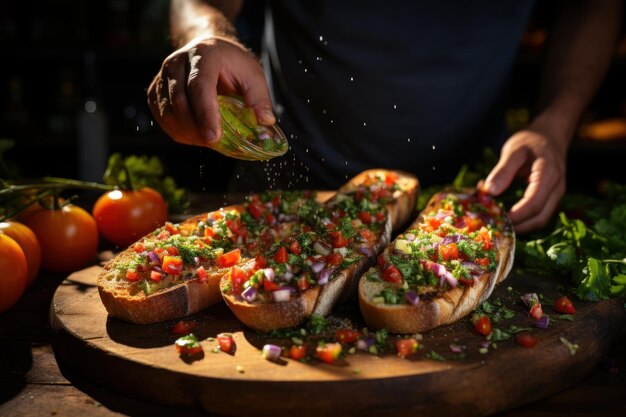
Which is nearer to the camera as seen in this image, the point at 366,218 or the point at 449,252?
the point at 449,252

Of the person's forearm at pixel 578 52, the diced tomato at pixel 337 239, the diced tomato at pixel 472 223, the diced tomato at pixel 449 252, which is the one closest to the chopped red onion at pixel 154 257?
the diced tomato at pixel 337 239

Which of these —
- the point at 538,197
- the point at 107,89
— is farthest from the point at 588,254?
the point at 107,89

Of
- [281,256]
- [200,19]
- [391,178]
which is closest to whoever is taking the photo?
[281,256]

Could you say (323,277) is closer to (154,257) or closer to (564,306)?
(154,257)

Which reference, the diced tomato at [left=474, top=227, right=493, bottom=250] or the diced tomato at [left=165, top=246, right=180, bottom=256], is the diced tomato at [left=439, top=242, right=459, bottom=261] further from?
the diced tomato at [left=165, top=246, right=180, bottom=256]

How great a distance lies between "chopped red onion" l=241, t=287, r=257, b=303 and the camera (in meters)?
2.27

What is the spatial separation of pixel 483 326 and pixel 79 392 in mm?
1291

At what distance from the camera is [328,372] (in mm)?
1966

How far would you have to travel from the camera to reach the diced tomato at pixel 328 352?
6.67 ft

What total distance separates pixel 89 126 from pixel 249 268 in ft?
13.4

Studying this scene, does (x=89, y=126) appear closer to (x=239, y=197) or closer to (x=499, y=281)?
(x=239, y=197)

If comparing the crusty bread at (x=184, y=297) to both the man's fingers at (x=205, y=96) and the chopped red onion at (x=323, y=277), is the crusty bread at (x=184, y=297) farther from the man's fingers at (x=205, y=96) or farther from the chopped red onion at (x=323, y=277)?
the man's fingers at (x=205, y=96)

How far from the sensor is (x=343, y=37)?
389 cm

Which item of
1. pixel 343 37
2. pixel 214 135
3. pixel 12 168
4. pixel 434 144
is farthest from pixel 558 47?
pixel 12 168
